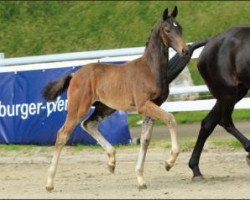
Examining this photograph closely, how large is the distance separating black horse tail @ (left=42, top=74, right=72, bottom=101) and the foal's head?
4.66 feet

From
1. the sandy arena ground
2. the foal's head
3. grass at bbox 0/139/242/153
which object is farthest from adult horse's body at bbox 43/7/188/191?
grass at bbox 0/139/242/153

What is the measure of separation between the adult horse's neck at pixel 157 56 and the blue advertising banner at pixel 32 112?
12.5 ft

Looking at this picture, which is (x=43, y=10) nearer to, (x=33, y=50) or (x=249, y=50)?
(x=33, y=50)

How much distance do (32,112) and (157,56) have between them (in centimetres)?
481

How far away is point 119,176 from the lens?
35.9ft

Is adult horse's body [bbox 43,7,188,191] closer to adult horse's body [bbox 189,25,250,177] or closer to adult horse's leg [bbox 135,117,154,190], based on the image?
adult horse's leg [bbox 135,117,154,190]

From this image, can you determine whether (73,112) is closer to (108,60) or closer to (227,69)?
(227,69)

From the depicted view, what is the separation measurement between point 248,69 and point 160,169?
2320 millimetres

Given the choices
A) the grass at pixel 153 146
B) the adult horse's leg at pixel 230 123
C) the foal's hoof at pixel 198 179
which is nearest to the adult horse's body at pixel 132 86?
the foal's hoof at pixel 198 179

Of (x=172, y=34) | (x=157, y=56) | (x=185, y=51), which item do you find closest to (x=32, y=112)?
(x=157, y=56)

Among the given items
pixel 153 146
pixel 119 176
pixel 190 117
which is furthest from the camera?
pixel 190 117

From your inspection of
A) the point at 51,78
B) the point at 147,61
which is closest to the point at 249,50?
the point at 147,61

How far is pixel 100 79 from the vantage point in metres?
9.78

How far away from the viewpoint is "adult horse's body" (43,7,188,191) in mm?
9328
